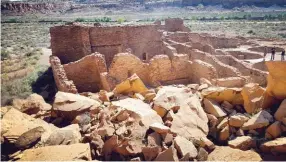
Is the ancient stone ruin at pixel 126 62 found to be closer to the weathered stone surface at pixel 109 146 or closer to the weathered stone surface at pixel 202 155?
the weathered stone surface at pixel 202 155

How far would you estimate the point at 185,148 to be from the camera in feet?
22.8

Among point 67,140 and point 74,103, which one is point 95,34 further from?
point 67,140

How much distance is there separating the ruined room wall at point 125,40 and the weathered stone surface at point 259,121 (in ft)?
34.3

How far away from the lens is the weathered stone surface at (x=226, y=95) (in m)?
9.02

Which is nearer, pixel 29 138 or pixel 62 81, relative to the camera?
pixel 29 138

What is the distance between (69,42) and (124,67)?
4.25 metres

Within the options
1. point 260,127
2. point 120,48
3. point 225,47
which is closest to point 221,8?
point 225,47

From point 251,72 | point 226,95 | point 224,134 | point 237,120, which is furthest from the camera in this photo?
point 251,72

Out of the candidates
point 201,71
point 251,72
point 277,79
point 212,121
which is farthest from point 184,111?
point 251,72

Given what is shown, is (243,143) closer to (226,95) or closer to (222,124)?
(222,124)

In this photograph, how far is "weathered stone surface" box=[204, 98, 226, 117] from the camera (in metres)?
8.47

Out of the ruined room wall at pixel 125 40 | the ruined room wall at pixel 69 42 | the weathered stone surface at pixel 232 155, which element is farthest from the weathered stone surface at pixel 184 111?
the ruined room wall at pixel 125 40

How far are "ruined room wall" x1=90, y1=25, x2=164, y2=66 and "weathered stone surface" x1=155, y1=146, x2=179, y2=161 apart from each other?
35.1 ft

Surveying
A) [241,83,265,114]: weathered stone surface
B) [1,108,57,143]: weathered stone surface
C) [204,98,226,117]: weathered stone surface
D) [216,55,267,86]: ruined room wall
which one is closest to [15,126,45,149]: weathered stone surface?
[1,108,57,143]: weathered stone surface
